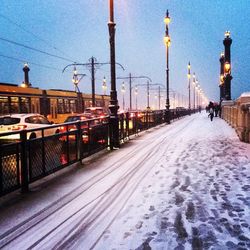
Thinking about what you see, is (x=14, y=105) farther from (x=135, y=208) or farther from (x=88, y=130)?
(x=135, y=208)

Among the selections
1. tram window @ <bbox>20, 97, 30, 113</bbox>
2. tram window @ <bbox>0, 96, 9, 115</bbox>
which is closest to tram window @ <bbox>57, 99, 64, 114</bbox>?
tram window @ <bbox>20, 97, 30, 113</bbox>

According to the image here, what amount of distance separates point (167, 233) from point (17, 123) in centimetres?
1418

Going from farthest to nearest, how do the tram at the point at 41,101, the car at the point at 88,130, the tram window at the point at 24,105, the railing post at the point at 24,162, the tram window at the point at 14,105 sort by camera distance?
the tram window at the point at 24,105 < the tram window at the point at 14,105 < the tram at the point at 41,101 < the car at the point at 88,130 < the railing post at the point at 24,162

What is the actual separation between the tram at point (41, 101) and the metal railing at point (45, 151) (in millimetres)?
12204

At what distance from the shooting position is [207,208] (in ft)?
19.1

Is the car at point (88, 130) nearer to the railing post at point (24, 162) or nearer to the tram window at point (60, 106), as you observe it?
the railing post at point (24, 162)

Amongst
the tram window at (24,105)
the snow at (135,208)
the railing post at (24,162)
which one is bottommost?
the snow at (135,208)

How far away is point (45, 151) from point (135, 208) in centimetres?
284

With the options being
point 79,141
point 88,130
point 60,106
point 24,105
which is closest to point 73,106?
point 60,106

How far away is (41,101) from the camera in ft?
95.4

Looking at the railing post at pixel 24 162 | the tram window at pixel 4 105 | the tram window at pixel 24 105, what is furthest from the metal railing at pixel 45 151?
the tram window at pixel 24 105

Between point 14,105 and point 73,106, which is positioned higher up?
point 14,105

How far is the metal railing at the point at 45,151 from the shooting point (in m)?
6.67

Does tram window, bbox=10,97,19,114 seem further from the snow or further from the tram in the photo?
the snow
